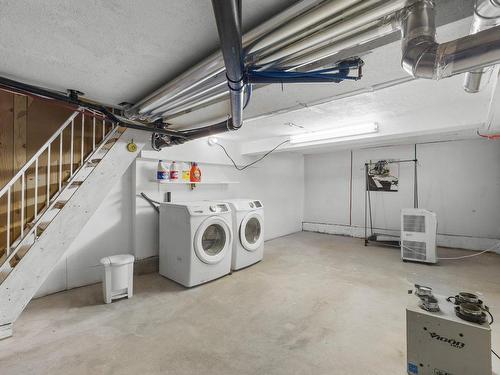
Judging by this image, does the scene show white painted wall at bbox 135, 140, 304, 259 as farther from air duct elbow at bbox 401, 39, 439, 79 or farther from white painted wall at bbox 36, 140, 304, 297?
air duct elbow at bbox 401, 39, 439, 79

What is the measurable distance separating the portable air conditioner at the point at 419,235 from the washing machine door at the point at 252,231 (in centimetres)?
228

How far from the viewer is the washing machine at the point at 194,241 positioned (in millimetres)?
2770

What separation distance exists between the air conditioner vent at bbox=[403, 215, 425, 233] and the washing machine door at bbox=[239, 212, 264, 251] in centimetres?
228

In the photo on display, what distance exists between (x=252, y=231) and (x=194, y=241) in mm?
1235

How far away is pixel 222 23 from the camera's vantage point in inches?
34.3

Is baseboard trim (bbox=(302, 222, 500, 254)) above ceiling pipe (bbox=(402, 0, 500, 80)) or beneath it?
beneath

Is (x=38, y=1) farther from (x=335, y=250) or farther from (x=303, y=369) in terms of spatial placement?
(x=335, y=250)

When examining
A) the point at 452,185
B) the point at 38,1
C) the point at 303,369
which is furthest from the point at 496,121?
the point at 38,1

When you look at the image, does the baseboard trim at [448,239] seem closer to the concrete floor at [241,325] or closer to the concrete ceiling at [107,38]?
the concrete floor at [241,325]

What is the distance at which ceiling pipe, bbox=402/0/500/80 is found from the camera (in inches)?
33.0

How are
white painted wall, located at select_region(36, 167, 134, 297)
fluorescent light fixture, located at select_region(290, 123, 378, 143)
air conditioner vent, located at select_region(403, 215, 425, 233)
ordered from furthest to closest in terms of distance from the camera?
air conditioner vent, located at select_region(403, 215, 425, 233), fluorescent light fixture, located at select_region(290, 123, 378, 143), white painted wall, located at select_region(36, 167, 134, 297)

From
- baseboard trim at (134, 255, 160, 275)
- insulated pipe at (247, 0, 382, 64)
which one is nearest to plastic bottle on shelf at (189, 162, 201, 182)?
baseboard trim at (134, 255, 160, 275)

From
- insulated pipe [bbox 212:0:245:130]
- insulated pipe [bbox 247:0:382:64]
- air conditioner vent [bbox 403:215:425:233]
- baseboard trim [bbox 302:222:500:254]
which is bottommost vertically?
baseboard trim [bbox 302:222:500:254]

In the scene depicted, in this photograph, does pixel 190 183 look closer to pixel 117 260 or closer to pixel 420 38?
pixel 117 260
